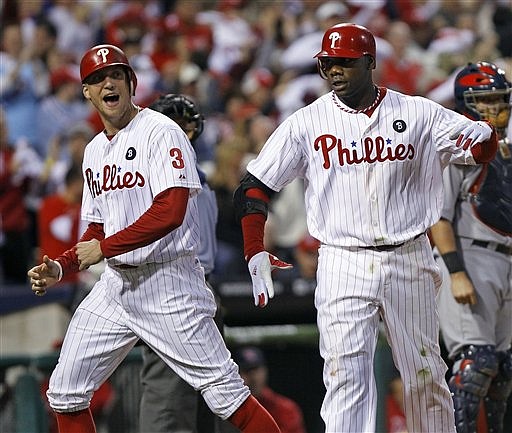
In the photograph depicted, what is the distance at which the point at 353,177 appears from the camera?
554cm

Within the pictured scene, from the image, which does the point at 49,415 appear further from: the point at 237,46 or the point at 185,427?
the point at 237,46

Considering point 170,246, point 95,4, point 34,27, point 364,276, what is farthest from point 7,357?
point 95,4

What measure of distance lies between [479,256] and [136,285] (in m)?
1.90

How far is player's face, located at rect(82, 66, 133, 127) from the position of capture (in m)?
5.79

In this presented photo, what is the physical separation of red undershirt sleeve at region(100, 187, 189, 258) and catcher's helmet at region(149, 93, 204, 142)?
115 cm

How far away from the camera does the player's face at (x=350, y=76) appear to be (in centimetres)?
557

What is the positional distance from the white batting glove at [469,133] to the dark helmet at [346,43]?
512 mm

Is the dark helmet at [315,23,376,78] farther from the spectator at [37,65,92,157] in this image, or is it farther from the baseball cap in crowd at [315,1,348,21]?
the baseball cap in crowd at [315,1,348,21]

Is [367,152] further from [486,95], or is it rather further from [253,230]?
[486,95]

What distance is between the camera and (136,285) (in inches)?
229

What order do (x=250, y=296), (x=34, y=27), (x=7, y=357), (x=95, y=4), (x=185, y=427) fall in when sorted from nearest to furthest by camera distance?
(x=185, y=427) < (x=7, y=357) < (x=250, y=296) < (x=34, y=27) < (x=95, y=4)

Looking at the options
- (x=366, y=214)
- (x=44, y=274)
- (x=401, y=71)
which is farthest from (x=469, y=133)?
(x=401, y=71)

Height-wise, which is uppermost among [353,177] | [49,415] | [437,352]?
[353,177]

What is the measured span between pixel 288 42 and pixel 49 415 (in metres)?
6.55
